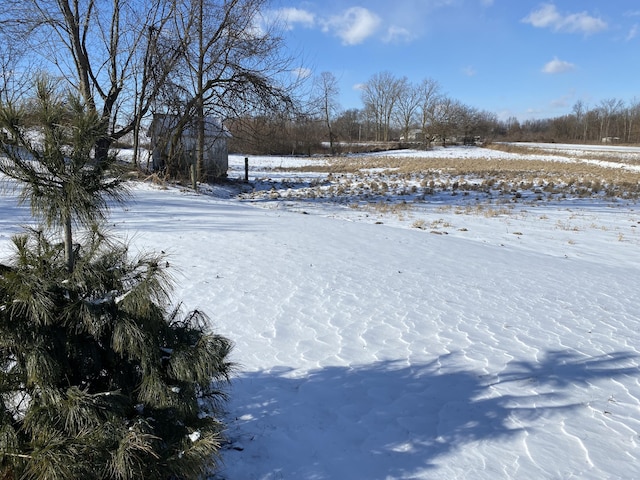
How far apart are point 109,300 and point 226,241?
21.5ft

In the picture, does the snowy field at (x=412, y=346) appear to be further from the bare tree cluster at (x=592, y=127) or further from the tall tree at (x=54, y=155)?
the bare tree cluster at (x=592, y=127)

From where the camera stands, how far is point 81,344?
222cm

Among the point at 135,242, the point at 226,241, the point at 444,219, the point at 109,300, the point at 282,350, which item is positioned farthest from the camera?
the point at 444,219

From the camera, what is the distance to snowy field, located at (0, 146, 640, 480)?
3129 mm

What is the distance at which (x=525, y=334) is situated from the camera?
5.25 meters

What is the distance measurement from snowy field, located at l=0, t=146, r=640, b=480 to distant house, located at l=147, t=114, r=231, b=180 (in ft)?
24.7

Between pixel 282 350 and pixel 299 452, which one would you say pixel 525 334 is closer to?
pixel 282 350

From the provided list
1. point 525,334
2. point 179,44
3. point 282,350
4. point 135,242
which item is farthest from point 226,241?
point 179,44

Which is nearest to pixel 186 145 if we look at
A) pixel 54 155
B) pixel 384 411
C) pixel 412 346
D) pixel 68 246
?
pixel 412 346

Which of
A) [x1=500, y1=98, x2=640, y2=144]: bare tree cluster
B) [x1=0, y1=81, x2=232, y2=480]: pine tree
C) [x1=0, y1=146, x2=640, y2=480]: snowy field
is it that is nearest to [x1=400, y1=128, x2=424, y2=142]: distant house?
[x1=500, y1=98, x2=640, y2=144]: bare tree cluster

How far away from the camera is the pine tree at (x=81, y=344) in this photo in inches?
79.6

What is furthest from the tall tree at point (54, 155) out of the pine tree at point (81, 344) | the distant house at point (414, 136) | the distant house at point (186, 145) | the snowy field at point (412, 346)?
the distant house at point (414, 136)

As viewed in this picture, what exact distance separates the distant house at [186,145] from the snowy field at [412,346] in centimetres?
752

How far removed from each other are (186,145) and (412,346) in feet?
59.5
